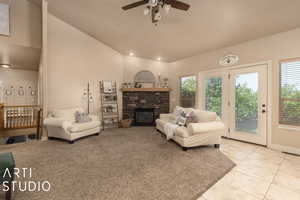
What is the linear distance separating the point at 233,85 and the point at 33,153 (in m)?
5.10

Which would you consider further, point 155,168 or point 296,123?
point 296,123

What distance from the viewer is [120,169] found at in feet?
7.08

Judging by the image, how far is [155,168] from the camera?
220cm

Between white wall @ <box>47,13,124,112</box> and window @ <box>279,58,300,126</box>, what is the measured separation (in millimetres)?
5052

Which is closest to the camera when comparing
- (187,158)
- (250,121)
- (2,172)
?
(2,172)

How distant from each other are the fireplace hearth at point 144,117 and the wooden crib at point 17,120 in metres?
3.41

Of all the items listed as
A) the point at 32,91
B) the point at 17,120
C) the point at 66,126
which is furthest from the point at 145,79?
the point at 32,91

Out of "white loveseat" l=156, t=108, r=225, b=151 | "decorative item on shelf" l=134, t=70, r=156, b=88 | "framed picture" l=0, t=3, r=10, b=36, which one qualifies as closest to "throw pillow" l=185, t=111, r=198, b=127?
"white loveseat" l=156, t=108, r=225, b=151

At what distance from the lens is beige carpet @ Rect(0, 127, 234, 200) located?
1611mm

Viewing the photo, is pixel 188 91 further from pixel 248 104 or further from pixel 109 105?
pixel 109 105

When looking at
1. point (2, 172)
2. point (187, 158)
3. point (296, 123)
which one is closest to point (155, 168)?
point (187, 158)

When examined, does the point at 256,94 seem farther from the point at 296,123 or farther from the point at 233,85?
the point at 296,123

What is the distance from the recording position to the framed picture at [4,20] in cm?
339

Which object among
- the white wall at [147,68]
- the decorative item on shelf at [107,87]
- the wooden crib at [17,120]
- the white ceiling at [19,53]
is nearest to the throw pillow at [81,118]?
the decorative item on shelf at [107,87]
